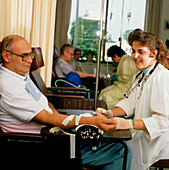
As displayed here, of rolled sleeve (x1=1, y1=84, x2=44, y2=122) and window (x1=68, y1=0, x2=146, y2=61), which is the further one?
window (x1=68, y1=0, x2=146, y2=61)

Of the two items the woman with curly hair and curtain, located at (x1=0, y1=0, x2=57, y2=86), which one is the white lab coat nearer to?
the woman with curly hair

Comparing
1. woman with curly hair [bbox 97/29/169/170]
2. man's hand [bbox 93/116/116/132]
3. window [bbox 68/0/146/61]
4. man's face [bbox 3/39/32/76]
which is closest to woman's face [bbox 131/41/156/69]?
woman with curly hair [bbox 97/29/169/170]

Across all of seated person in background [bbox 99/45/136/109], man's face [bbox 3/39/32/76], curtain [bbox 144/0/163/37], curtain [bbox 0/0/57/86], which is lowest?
seated person in background [bbox 99/45/136/109]

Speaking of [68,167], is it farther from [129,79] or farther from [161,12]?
[161,12]

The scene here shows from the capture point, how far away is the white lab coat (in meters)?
1.69

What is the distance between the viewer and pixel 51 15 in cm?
375

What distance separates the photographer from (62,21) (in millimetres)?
6918

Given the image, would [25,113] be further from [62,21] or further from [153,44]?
[62,21]

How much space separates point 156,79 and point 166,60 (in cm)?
21

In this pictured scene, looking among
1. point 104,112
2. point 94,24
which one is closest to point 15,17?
point 104,112

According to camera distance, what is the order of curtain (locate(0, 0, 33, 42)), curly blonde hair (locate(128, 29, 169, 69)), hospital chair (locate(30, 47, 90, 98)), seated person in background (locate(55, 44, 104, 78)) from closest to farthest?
curly blonde hair (locate(128, 29, 169, 69)) < curtain (locate(0, 0, 33, 42)) < hospital chair (locate(30, 47, 90, 98)) < seated person in background (locate(55, 44, 104, 78))

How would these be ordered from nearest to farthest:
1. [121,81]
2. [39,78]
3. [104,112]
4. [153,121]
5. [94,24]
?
[153,121] < [104,112] < [39,78] < [121,81] < [94,24]

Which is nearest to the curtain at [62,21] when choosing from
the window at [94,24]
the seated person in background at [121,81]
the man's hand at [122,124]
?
the window at [94,24]

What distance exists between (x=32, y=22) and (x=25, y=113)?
1.92 m
